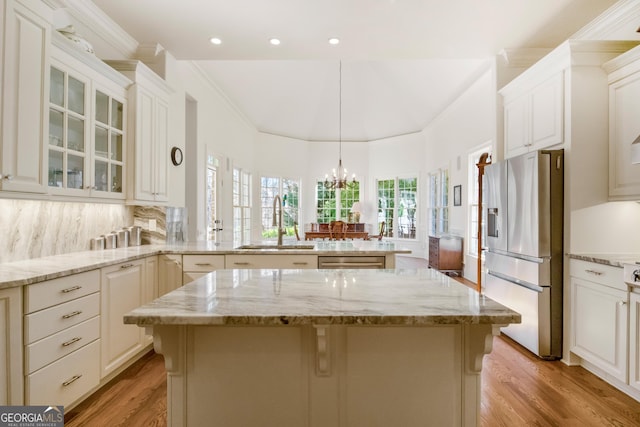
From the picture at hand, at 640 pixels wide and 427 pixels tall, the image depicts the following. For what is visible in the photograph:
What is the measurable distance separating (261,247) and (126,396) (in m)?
1.70

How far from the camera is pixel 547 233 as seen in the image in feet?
9.46

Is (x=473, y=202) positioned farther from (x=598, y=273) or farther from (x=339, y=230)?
(x=598, y=273)

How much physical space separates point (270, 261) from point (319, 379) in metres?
1.87

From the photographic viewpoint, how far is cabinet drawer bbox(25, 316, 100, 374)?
5.89 ft

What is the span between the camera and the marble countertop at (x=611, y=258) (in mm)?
2339

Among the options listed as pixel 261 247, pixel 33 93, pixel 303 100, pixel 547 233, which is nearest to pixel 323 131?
pixel 303 100

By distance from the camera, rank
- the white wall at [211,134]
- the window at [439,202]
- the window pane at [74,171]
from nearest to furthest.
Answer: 1. the window pane at [74,171]
2. the white wall at [211,134]
3. the window at [439,202]

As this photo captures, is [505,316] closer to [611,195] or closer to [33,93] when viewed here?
[611,195]

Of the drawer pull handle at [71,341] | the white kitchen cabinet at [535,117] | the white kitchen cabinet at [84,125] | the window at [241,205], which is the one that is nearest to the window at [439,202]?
the white kitchen cabinet at [535,117]

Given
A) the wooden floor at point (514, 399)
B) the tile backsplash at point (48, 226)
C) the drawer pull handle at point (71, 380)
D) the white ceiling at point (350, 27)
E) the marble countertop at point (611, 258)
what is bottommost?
the wooden floor at point (514, 399)

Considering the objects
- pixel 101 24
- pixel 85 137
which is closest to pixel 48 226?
pixel 85 137

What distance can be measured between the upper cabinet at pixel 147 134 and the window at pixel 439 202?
17.6ft

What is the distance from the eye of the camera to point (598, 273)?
252 cm

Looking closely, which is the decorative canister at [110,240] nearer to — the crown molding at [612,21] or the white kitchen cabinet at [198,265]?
the white kitchen cabinet at [198,265]
